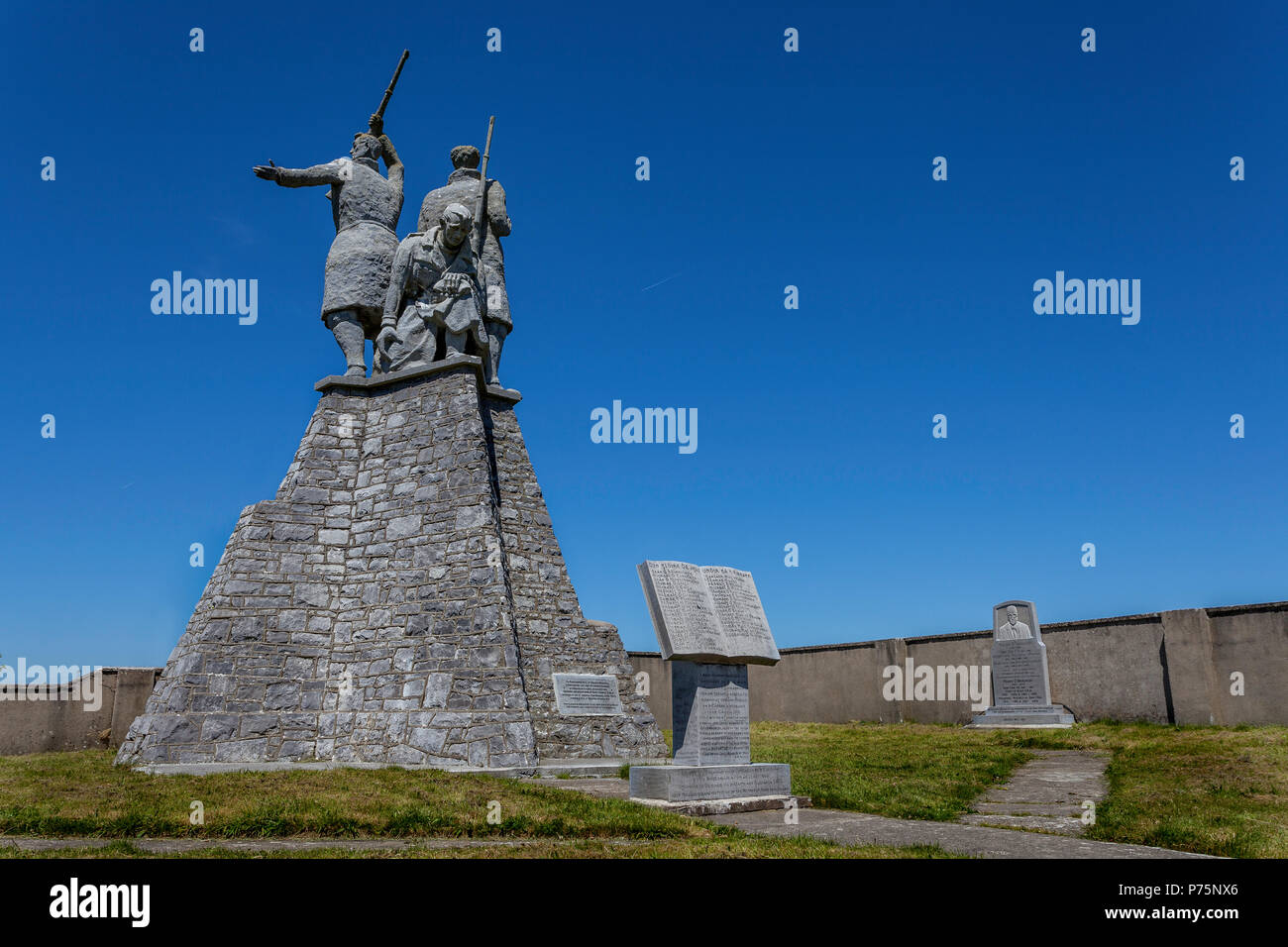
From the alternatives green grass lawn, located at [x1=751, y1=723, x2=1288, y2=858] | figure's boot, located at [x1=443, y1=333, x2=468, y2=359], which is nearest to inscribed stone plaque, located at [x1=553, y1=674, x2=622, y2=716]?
green grass lawn, located at [x1=751, y1=723, x2=1288, y2=858]

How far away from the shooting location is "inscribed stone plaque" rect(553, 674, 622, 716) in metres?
11.3

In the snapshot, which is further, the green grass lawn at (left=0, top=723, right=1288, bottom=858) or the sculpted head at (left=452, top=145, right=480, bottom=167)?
the sculpted head at (left=452, top=145, right=480, bottom=167)

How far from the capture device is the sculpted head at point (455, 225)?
12.1 metres

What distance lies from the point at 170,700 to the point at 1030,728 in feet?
44.3

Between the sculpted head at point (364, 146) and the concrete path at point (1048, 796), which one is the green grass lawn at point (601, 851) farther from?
the sculpted head at point (364, 146)

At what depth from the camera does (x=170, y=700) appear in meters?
9.96

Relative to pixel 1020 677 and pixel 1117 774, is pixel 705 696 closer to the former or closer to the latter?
pixel 1117 774

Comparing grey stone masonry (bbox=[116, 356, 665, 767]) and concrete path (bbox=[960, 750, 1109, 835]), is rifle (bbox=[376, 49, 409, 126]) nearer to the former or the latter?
grey stone masonry (bbox=[116, 356, 665, 767])

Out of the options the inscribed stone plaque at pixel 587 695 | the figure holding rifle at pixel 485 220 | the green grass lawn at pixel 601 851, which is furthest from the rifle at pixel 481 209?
the green grass lawn at pixel 601 851

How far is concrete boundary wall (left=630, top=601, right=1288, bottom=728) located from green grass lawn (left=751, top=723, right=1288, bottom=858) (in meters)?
0.85
